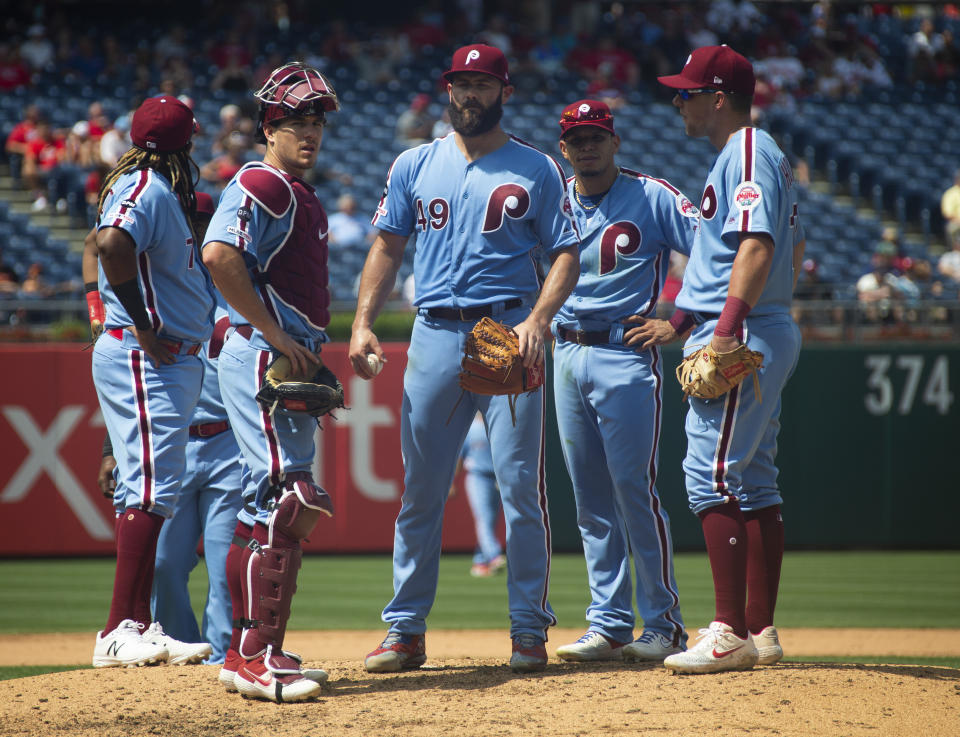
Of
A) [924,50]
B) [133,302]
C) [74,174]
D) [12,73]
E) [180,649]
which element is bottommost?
[180,649]

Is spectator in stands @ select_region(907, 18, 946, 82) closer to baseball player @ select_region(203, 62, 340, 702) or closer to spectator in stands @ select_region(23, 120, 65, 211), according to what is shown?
spectator in stands @ select_region(23, 120, 65, 211)

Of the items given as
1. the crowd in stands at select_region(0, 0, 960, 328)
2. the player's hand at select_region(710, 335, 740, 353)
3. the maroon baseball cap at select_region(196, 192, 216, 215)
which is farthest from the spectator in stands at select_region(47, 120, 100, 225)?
the player's hand at select_region(710, 335, 740, 353)

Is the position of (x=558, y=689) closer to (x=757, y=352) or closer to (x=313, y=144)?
(x=757, y=352)

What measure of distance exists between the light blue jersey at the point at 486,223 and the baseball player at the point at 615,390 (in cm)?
25

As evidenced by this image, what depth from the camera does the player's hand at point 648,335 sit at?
14.5 feet

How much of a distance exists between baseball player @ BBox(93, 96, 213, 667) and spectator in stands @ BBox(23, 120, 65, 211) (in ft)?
31.6

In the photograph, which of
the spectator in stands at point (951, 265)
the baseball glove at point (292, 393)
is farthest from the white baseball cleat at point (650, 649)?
the spectator in stands at point (951, 265)

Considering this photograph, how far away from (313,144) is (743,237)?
4.95 feet

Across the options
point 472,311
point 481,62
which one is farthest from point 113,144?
point 472,311

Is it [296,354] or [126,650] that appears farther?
[126,650]

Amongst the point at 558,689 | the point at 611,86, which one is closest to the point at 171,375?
the point at 558,689

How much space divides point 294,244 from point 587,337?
52.6 inches

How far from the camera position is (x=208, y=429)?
16.3ft

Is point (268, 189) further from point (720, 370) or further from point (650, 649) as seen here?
point (650, 649)
